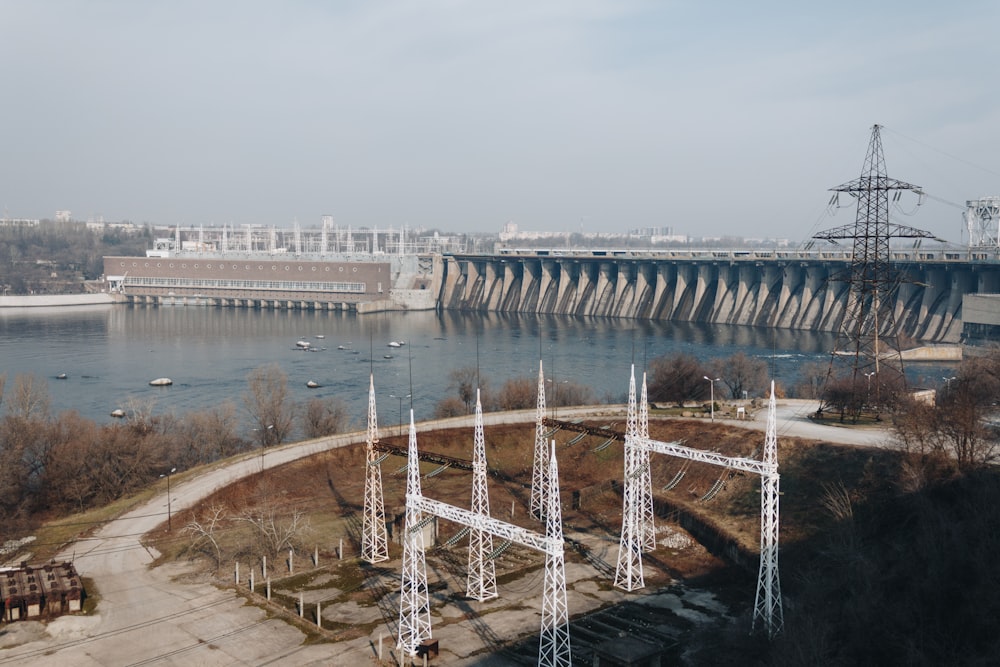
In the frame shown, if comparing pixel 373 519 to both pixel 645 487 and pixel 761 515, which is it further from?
pixel 761 515

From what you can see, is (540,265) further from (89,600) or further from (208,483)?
(89,600)

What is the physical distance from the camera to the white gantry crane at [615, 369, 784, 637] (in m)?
13.2

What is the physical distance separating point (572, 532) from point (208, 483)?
8.73 m

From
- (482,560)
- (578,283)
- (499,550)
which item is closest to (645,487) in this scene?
(482,560)

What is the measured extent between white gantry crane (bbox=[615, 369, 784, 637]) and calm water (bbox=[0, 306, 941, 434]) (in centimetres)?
1103

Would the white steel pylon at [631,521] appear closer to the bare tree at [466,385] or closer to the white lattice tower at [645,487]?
the white lattice tower at [645,487]

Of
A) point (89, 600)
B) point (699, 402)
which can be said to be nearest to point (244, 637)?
point (89, 600)

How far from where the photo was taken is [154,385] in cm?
3744

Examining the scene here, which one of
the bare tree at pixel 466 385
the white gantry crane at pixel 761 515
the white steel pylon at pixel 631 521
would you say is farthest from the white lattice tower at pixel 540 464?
the bare tree at pixel 466 385

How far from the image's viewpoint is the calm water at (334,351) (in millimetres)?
36000

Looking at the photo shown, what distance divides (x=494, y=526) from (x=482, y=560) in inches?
109

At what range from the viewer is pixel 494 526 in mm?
12492

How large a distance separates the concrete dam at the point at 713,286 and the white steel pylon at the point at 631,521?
31.6 m

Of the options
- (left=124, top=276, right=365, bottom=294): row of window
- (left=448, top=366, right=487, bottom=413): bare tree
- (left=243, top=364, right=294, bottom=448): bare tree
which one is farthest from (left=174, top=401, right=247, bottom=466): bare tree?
(left=124, top=276, right=365, bottom=294): row of window
